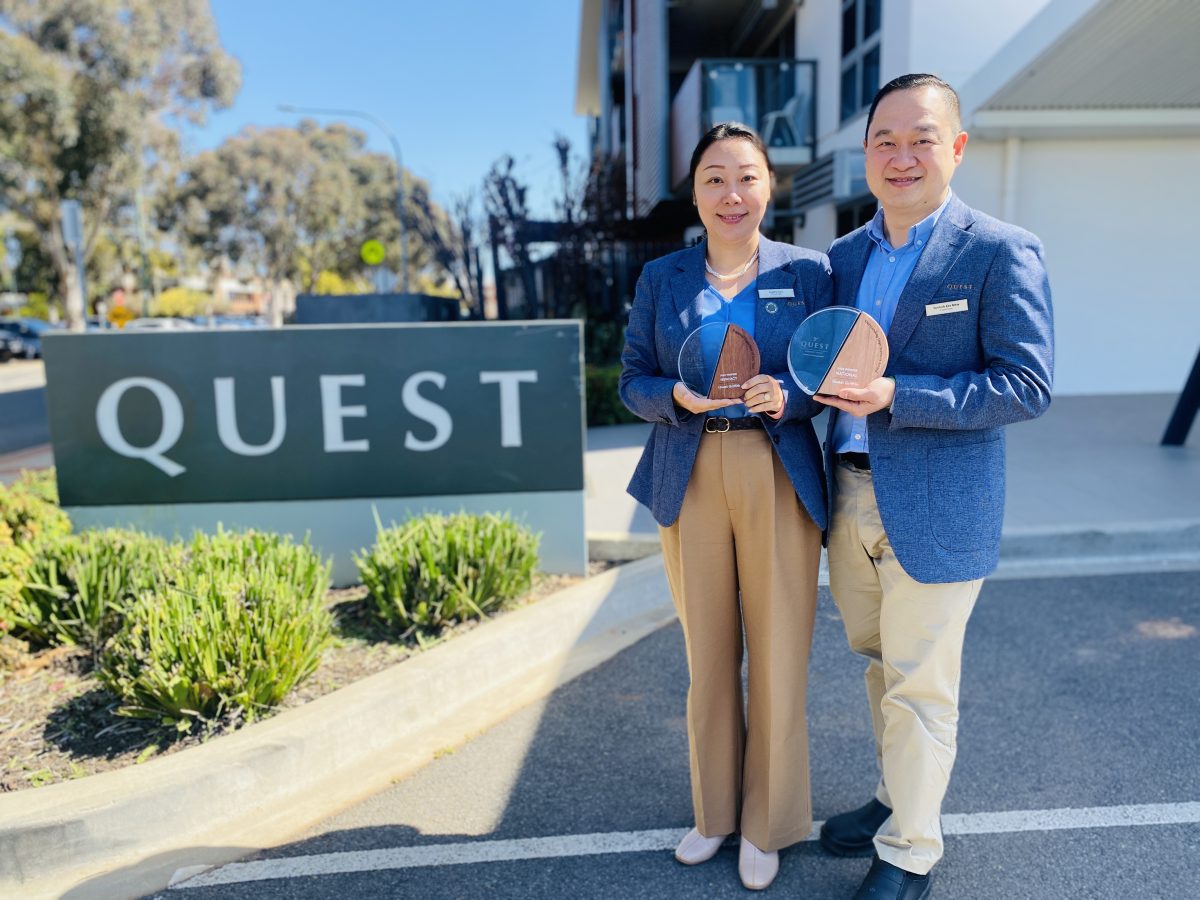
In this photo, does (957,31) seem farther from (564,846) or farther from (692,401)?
(564,846)

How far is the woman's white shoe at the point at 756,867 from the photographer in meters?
2.46

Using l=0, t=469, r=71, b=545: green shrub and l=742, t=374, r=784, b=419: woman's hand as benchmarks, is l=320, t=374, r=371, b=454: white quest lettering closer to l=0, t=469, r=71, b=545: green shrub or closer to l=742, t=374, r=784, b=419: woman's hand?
l=0, t=469, r=71, b=545: green shrub

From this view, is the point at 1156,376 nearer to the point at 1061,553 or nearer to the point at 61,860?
the point at 1061,553

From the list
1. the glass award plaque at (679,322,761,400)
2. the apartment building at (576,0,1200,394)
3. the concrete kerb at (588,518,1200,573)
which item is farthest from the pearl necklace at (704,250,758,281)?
the apartment building at (576,0,1200,394)

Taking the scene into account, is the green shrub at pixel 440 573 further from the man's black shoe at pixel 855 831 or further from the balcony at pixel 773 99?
the balcony at pixel 773 99

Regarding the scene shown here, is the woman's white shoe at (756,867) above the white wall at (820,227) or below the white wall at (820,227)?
below

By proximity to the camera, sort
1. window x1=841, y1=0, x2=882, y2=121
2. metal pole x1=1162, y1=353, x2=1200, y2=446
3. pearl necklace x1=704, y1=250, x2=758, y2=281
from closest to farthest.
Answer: pearl necklace x1=704, y1=250, x2=758, y2=281
metal pole x1=1162, y1=353, x2=1200, y2=446
window x1=841, y1=0, x2=882, y2=121

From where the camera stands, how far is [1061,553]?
5.38 m

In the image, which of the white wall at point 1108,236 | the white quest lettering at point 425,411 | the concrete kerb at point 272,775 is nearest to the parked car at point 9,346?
the white wall at point 1108,236

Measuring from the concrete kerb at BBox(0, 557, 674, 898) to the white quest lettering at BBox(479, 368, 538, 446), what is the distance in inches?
45.9

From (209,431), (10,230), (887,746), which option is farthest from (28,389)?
(10,230)

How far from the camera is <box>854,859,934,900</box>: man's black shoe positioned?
2283 millimetres

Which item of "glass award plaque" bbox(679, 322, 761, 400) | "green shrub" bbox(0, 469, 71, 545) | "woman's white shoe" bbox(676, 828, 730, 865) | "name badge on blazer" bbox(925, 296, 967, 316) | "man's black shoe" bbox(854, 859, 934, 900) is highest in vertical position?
"name badge on blazer" bbox(925, 296, 967, 316)

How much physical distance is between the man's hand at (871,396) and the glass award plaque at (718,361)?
0.27m
